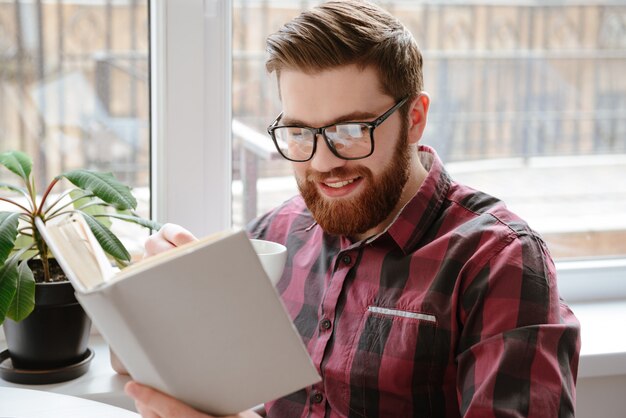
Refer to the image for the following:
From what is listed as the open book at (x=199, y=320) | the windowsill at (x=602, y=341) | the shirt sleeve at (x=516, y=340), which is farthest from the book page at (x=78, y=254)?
the windowsill at (x=602, y=341)

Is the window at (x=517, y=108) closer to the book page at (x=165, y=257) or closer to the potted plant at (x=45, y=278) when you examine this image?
the potted plant at (x=45, y=278)

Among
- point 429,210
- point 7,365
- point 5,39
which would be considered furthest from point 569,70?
point 7,365

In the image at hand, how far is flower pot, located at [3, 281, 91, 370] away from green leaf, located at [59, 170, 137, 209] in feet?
0.58

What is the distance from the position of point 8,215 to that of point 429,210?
76 cm

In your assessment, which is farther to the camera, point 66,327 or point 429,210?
point 66,327

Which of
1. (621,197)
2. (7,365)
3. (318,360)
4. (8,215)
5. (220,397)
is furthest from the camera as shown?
(621,197)

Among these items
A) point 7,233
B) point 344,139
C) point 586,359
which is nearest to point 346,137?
point 344,139

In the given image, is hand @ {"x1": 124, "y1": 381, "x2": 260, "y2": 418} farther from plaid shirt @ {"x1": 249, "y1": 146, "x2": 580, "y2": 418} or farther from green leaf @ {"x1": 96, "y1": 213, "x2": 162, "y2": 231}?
green leaf @ {"x1": 96, "y1": 213, "x2": 162, "y2": 231}

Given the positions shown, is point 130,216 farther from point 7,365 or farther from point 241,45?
point 241,45

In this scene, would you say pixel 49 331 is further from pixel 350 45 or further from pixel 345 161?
pixel 350 45

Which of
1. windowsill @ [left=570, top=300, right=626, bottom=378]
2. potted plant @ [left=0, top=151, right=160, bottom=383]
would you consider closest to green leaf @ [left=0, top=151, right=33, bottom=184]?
potted plant @ [left=0, top=151, right=160, bottom=383]

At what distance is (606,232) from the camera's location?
229 cm

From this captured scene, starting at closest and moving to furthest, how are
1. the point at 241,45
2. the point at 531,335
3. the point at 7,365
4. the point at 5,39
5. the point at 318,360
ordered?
the point at 531,335
the point at 318,360
the point at 7,365
the point at 5,39
the point at 241,45

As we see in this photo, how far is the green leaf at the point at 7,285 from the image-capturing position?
1.43 meters
